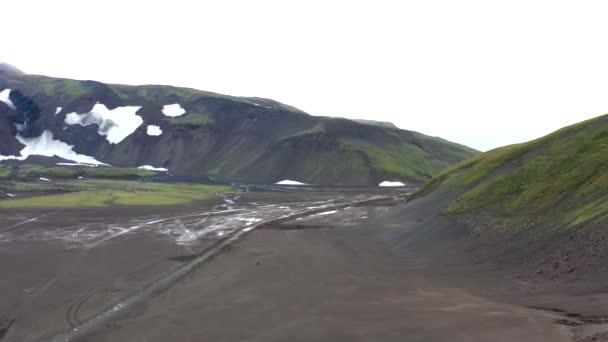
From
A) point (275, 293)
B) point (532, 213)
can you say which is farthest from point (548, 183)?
point (275, 293)

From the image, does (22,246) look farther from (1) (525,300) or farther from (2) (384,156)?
(2) (384,156)

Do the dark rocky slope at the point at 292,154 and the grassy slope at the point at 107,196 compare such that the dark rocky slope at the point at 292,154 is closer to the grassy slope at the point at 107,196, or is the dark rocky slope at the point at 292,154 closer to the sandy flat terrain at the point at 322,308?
the grassy slope at the point at 107,196

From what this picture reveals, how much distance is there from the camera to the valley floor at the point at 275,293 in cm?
2325

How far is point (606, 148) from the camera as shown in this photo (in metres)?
43.8

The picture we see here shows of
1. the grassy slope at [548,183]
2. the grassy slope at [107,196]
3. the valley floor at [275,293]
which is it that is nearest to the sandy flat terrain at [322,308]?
the valley floor at [275,293]

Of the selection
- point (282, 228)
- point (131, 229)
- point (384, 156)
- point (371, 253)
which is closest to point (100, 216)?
point (131, 229)

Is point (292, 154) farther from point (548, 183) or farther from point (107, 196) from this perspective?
point (548, 183)

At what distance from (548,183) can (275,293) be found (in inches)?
1097

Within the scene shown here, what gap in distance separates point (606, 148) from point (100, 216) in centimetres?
6453

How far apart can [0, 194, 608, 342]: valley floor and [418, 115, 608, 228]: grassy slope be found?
A: 787cm

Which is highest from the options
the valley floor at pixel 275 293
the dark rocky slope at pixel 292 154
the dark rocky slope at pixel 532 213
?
the dark rocky slope at pixel 292 154

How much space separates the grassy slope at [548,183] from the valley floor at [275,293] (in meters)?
7.87

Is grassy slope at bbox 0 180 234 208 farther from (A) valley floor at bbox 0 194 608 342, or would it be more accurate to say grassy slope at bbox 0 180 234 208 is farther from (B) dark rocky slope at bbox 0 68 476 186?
(B) dark rocky slope at bbox 0 68 476 186

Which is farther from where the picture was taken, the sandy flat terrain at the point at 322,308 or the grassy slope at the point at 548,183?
the grassy slope at the point at 548,183
